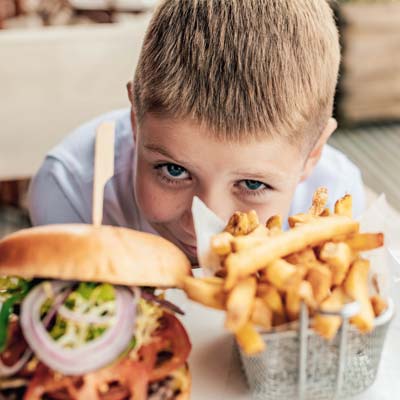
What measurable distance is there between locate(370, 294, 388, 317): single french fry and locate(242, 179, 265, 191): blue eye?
49 cm

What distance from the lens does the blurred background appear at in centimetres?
268

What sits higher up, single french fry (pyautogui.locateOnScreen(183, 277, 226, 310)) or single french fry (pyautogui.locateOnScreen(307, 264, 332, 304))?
single french fry (pyautogui.locateOnScreen(307, 264, 332, 304))

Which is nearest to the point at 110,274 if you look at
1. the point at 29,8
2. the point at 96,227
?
the point at 96,227

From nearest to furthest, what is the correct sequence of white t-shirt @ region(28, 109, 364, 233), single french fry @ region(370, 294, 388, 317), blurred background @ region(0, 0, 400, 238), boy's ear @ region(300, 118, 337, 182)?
single french fry @ region(370, 294, 388, 317), boy's ear @ region(300, 118, 337, 182), white t-shirt @ region(28, 109, 364, 233), blurred background @ region(0, 0, 400, 238)

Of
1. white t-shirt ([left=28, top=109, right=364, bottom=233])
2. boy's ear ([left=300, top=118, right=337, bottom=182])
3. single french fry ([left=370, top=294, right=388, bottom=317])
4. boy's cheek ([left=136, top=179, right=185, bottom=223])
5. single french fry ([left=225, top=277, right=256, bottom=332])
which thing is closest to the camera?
single french fry ([left=225, top=277, right=256, bottom=332])

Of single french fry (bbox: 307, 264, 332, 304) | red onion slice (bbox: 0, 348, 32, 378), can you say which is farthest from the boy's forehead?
red onion slice (bbox: 0, 348, 32, 378)

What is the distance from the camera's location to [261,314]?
0.99 meters

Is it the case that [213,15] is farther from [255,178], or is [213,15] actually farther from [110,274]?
[110,274]

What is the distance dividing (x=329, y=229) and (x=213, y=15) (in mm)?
608

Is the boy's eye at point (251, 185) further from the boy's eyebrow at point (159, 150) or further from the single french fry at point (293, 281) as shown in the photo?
the single french fry at point (293, 281)

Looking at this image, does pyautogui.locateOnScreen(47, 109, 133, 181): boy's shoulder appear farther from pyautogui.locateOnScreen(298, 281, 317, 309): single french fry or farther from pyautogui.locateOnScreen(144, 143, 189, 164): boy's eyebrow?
pyautogui.locateOnScreen(298, 281, 317, 309): single french fry

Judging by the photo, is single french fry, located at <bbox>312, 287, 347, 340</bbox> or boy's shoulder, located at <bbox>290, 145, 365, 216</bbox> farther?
boy's shoulder, located at <bbox>290, 145, 365, 216</bbox>

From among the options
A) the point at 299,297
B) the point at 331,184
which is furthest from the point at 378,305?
the point at 331,184

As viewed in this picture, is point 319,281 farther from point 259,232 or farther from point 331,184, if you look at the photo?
point 331,184
